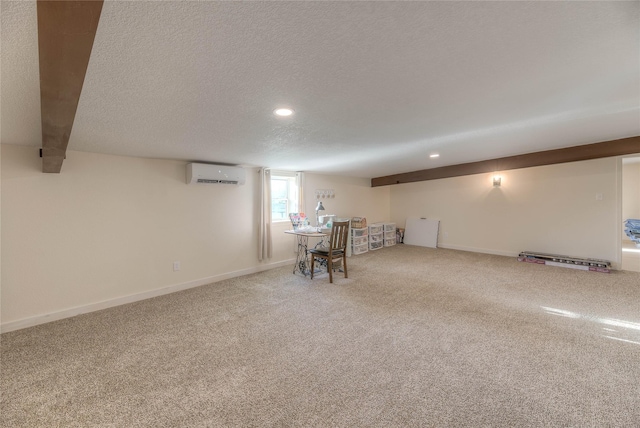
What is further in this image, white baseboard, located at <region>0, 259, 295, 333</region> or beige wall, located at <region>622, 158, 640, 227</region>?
beige wall, located at <region>622, 158, 640, 227</region>

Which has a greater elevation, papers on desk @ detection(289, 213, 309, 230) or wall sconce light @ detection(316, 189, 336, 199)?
wall sconce light @ detection(316, 189, 336, 199)

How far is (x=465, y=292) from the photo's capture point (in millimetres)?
3506

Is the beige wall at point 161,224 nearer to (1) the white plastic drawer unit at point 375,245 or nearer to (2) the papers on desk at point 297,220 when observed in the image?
(2) the papers on desk at point 297,220

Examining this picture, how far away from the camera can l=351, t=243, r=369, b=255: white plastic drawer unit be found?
610 centimetres

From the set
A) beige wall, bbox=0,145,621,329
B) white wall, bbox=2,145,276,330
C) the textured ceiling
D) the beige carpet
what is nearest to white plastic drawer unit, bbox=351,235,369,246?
beige wall, bbox=0,145,621,329

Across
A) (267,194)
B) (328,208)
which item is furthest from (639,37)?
(328,208)

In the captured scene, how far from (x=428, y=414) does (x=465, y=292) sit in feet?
7.85

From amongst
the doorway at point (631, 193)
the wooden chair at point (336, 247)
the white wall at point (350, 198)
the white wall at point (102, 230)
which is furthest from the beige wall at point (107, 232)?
the doorway at point (631, 193)

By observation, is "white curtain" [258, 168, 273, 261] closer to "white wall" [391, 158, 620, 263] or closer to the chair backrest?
the chair backrest

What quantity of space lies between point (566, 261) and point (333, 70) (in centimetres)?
584

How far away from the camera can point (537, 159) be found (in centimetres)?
440

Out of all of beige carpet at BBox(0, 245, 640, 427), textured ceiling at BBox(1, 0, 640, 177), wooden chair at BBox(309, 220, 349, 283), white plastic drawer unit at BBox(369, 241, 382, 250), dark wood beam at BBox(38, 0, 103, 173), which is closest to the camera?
dark wood beam at BBox(38, 0, 103, 173)

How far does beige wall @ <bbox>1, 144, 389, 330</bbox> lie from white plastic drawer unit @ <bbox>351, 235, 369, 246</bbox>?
8.27ft

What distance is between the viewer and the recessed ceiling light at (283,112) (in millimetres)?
1898
